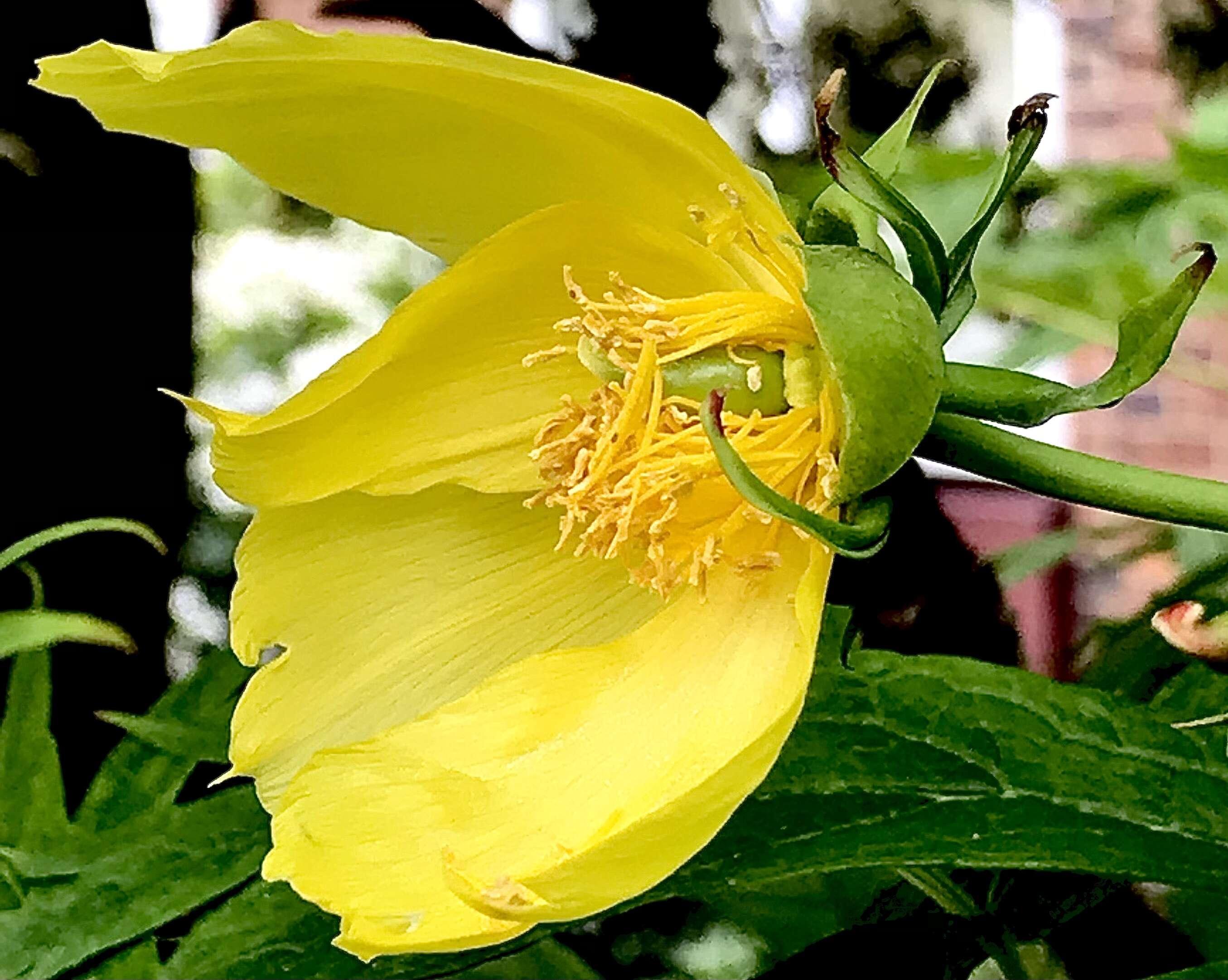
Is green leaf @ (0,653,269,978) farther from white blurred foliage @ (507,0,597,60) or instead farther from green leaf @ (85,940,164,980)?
white blurred foliage @ (507,0,597,60)

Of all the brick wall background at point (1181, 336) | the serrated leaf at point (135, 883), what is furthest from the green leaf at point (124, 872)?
the brick wall background at point (1181, 336)

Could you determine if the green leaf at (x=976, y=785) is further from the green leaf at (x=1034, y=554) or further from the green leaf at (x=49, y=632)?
the green leaf at (x=1034, y=554)

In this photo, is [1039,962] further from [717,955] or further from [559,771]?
[717,955]

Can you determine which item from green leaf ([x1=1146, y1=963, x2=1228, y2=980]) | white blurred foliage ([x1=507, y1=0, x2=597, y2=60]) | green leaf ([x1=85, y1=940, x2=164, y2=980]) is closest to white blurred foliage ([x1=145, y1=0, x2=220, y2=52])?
white blurred foliage ([x1=507, y1=0, x2=597, y2=60])

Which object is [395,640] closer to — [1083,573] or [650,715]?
[650,715]

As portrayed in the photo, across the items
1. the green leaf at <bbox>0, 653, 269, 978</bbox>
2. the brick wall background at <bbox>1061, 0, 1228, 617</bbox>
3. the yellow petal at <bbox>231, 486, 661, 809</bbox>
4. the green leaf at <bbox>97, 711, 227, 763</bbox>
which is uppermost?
the yellow petal at <bbox>231, 486, 661, 809</bbox>

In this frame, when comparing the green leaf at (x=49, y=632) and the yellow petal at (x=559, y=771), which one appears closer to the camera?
the yellow petal at (x=559, y=771)
